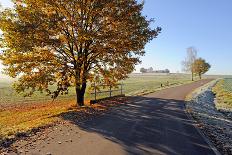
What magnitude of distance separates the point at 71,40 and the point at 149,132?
40.2 feet

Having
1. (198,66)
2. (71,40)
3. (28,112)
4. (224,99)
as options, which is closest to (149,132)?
(71,40)

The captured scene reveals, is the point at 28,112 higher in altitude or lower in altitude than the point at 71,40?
lower

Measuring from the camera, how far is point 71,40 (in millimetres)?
24875

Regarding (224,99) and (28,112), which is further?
(224,99)

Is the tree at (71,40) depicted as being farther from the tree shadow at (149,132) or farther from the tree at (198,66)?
the tree at (198,66)

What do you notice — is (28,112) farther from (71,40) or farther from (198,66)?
(198,66)

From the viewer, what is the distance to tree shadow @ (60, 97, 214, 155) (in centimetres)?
1219

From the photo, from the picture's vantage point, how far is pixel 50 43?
79.5 ft

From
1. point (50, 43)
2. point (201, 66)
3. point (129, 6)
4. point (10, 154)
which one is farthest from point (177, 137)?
point (201, 66)

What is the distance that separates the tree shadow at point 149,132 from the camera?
12.2 metres

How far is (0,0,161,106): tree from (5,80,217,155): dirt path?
23.9ft

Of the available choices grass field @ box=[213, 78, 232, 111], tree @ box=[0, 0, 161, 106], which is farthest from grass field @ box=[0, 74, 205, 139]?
grass field @ box=[213, 78, 232, 111]

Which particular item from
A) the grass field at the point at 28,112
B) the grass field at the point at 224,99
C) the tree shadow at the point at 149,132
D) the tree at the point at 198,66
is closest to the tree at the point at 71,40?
the grass field at the point at 28,112

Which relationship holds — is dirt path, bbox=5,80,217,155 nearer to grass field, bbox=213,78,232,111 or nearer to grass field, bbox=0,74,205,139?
grass field, bbox=0,74,205,139
